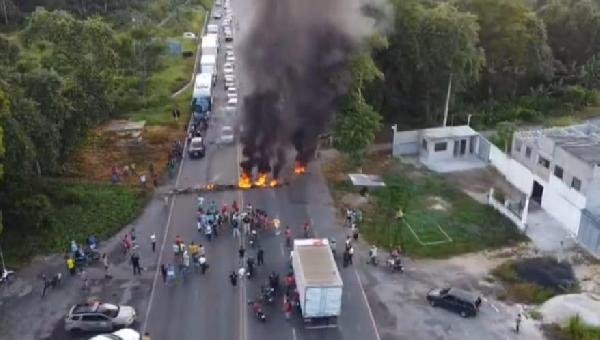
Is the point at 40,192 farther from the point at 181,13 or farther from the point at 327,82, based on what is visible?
the point at 181,13

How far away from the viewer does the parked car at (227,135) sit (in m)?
50.3

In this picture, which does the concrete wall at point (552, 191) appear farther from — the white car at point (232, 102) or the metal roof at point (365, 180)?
the white car at point (232, 102)

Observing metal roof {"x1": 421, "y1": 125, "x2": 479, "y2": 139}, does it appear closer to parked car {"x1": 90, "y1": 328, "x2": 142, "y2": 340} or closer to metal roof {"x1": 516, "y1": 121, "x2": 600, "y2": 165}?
metal roof {"x1": 516, "y1": 121, "x2": 600, "y2": 165}

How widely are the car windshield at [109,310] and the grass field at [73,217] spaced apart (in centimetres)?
735

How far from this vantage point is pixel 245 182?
1693 inches

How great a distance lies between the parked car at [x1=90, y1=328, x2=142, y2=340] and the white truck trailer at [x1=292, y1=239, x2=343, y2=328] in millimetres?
7128

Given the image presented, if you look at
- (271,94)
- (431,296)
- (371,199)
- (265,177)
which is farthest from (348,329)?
(271,94)

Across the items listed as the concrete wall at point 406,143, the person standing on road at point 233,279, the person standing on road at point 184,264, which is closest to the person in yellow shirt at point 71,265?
the person standing on road at point 184,264

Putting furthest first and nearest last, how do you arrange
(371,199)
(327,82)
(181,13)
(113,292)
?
(181,13), (327,82), (371,199), (113,292)

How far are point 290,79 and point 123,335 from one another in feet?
69.7

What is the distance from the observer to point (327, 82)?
147ft

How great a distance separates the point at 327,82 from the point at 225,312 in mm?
19540

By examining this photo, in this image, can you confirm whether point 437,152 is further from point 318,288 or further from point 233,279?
point 318,288

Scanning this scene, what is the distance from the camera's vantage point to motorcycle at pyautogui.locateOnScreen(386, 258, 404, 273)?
34062 mm
